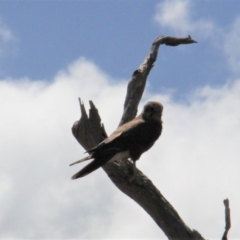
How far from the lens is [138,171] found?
6109mm

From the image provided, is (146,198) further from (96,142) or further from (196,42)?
(196,42)

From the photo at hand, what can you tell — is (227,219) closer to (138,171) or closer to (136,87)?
(138,171)

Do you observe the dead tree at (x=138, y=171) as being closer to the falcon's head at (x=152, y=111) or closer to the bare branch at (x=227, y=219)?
the falcon's head at (x=152, y=111)

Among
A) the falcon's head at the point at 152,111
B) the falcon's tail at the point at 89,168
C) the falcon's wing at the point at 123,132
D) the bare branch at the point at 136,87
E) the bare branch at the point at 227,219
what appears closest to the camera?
the bare branch at the point at 227,219

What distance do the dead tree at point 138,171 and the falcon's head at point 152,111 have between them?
267 mm

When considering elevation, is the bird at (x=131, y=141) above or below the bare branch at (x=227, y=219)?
above

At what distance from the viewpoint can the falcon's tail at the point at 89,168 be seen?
611 cm

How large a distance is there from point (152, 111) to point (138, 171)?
1466 mm

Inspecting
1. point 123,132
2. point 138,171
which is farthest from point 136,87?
point 138,171

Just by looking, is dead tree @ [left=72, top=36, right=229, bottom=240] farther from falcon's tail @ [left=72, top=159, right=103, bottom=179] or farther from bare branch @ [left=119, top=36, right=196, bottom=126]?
falcon's tail @ [left=72, top=159, right=103, bottom=179]

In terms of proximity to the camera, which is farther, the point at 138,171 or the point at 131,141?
the point at 131,141

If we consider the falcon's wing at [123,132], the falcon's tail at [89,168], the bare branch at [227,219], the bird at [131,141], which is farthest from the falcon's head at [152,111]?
the bare branch at [227,219]

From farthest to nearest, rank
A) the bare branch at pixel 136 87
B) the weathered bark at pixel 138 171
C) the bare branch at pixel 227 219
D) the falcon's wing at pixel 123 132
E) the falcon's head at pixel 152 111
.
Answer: the falcon's head at pixel 152 111 → the bare branch at pixel 136 87 → the falcon's wing at pixel 123 132 → the weathered bark at pixel 138 171 → the bare branch at pixel 227 219

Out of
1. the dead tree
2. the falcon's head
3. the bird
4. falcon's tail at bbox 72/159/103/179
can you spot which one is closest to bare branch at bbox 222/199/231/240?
the dead tree
